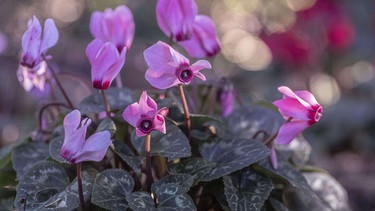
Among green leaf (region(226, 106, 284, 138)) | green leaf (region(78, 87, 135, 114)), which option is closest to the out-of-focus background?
green leaf (region(226, 106, 284, 138))

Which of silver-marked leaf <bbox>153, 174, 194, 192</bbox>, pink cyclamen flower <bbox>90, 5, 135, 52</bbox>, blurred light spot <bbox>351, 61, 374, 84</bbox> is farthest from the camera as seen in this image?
blurred light spot <bbox>351, 61, 374, 84</bbox>

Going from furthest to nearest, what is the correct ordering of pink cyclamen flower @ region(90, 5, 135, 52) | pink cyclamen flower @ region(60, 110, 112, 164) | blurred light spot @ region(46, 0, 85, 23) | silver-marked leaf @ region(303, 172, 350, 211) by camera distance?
blurred light spot @ region(46, 0, 85, 23) < silver-marked leaf @ region(303, 172, 350, 211) < pink cyclamen flower @ region(90, 5, 135, 52) < pink cyclamen flower @ region(60, 110, 112, 164)

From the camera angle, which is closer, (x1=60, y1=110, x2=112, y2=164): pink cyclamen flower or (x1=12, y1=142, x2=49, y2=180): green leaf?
(x1=60, y1=110, x2=112, y2=164): pink cyclamen flower

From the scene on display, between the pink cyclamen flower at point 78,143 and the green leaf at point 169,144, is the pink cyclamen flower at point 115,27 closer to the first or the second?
the green leaf at point 169,144

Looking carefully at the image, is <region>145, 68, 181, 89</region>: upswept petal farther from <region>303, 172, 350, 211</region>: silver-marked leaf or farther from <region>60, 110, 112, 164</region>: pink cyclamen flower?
<region>303, 172, 350, 211</region>: silver-marked leaf

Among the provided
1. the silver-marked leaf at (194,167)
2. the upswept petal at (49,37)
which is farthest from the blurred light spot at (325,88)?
the upswept petal at (49,37)

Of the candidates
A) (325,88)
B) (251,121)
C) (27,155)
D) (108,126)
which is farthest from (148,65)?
(325,88)

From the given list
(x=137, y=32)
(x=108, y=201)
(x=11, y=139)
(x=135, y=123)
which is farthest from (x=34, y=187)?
(x=137, y=32)
